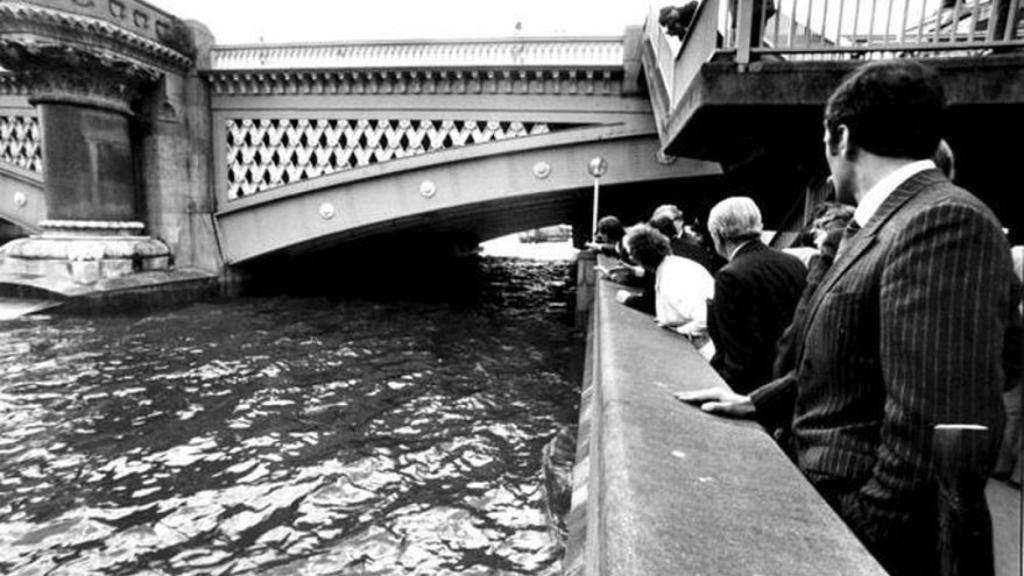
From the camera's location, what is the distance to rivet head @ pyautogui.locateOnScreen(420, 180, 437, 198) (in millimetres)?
11289

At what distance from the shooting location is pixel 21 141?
12789mm

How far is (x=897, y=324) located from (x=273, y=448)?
4851 millimetres

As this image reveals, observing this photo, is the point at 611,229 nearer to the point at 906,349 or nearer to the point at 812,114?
the point at 812,114

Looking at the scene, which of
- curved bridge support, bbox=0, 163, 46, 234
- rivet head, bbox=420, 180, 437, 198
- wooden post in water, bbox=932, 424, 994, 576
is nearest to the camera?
wooden post in water, bbox=932, 424, 994, 576

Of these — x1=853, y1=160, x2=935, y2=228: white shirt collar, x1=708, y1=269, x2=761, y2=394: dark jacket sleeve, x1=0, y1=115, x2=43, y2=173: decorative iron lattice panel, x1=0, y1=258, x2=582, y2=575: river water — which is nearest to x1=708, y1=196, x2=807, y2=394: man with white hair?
x1=708, y1=269, x2=761, y2=394: dark jacket sleeve

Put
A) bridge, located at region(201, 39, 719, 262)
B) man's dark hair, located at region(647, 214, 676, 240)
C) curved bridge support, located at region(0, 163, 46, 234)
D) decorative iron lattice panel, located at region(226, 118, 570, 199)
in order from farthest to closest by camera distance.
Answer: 1. curved bridge support, located at region(0, 163, 46, 234)
2. decorative iron lattice panel, located at region(226, 118, 570, 199)
3. bridge, located at region(201, 39, 719, 262)
4. man's dark hair, located at region(647, 214, 676, 240)

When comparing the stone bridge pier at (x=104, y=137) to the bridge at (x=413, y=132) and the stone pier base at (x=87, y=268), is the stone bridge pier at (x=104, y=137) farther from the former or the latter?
the bridge at (x=413, y=132)

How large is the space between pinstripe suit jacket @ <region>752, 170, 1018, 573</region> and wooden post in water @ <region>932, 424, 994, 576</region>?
1.0 inches

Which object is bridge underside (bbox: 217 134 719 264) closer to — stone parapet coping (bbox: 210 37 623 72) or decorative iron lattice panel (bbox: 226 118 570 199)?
decorative iron lattice panel (bbox: 226 118 570 199)

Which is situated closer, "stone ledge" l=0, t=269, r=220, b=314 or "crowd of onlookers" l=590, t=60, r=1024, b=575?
"crowd of onlookers" l=590, t=60, r=1024, b=575

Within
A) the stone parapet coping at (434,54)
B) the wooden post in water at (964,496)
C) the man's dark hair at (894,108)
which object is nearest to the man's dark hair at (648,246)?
the man's dark hair at (894,108)

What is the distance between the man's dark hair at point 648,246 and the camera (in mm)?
3719

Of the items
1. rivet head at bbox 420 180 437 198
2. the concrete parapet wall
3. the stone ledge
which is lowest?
the stone ledge

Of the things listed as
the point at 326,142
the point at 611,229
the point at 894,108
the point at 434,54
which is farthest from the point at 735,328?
the point at 326,142
